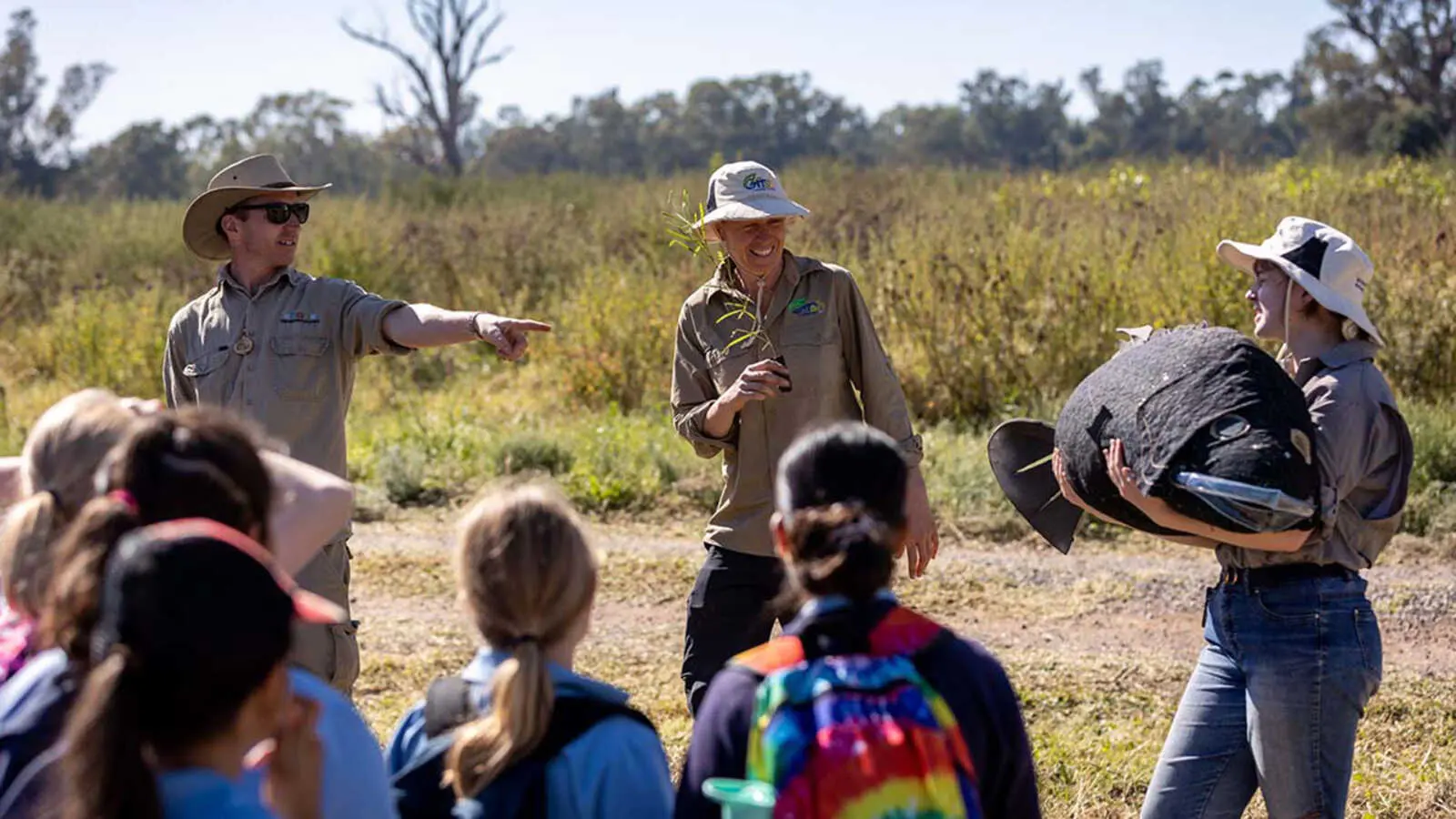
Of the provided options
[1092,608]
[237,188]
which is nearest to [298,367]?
[237,188]

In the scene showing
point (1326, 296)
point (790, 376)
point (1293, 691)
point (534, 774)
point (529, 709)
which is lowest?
point (1293, 691)

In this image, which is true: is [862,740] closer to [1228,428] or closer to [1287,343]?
[1228,428]

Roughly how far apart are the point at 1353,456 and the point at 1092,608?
392cm

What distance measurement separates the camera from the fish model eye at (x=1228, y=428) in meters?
2.98

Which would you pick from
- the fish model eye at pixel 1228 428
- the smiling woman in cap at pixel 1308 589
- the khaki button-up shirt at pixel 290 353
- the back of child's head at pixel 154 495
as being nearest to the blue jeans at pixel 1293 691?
the smiling woman in cap at pixel 1308 589

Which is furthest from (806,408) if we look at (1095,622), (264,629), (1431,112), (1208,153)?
(1431,112)

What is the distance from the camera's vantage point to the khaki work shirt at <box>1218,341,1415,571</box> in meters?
3.11

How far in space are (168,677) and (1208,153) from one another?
18700mm

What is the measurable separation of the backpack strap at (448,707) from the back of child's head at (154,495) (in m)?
0.38

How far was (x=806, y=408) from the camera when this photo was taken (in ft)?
14.0

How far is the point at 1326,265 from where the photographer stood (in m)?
3.25

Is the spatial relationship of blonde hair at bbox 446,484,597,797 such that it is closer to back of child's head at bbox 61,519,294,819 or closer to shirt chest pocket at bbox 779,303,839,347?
back of child's head at bbox 61,519,294,819

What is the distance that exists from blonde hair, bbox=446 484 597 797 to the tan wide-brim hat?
243cm

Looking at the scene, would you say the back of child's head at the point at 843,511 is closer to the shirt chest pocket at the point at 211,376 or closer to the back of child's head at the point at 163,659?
the back of child's head at the point at 163,659
